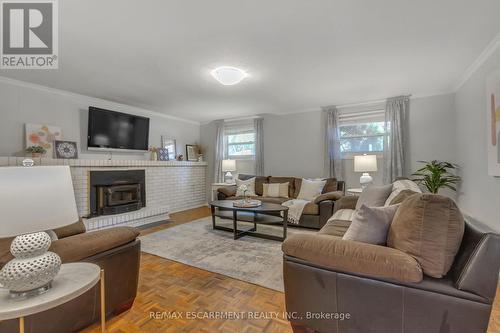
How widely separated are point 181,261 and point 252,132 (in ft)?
13.3

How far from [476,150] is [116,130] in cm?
586

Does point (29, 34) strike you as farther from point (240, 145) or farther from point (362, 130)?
point (362, 130)

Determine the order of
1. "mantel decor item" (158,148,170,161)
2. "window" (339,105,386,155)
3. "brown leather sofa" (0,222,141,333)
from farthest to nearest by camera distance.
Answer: "mantel decor item" (158,148,170,161) → "window" (339,105,386,155) → "brown leather sofa" (0,222,141,333)

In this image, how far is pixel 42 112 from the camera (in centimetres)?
371

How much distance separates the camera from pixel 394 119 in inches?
173

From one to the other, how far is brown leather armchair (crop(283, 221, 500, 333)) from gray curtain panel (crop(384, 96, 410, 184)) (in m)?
3.45

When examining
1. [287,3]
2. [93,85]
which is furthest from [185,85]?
[287,3]

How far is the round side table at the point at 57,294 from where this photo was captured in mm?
903

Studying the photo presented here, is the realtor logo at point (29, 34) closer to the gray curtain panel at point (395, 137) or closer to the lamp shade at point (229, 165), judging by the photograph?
the lamp shade at point (229, 165)

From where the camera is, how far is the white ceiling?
192 cm

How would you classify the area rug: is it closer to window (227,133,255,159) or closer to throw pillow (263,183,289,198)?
throw pillow (263,183,289,198)

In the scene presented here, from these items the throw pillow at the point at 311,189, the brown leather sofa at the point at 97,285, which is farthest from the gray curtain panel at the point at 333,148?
the brown leather sofa at the point at 97,285

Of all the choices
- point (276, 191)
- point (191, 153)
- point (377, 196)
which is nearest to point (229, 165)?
point (191, 153)

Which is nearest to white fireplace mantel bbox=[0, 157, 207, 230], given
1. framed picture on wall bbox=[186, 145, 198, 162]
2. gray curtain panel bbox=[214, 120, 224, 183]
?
framed picture on wall bbox=[186, 145, 198, 162]
